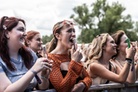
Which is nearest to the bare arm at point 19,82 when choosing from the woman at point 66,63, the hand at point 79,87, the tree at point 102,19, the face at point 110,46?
the woman at point 66,63

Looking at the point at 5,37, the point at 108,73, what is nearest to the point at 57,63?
the point at 5,37

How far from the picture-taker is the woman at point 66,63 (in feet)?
10.4

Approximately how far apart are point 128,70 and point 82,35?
163 ft

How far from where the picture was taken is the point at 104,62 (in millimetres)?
4293

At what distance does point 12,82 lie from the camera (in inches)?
106

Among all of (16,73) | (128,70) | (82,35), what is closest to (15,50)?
(16,73)

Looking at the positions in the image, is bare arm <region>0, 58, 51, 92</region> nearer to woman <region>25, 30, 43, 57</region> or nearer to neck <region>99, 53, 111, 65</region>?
neck <region>99, 53, 111, 65</region>

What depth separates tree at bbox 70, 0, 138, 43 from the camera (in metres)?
53.6

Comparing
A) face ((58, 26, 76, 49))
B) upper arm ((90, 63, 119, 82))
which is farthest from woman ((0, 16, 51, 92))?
upper arm ((90, 63, 119, 82))

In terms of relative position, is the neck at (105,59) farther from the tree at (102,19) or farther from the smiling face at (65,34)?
the tree at (102,19)

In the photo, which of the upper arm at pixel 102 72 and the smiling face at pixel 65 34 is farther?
the upper arm at pixel 102 72

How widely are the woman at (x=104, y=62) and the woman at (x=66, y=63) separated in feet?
2.13

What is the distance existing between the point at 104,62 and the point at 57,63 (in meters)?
1.15

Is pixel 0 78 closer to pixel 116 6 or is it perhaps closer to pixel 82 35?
pixel 82 35
